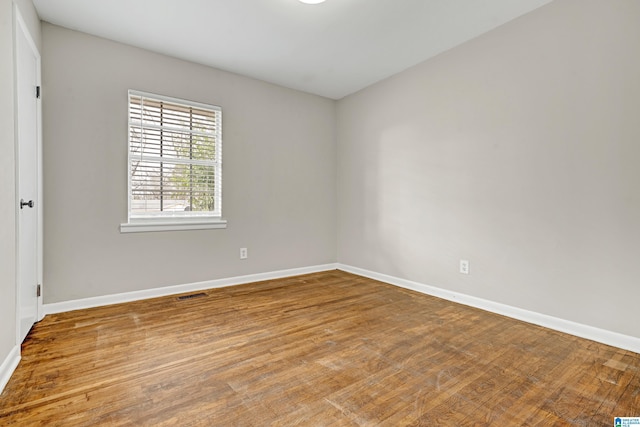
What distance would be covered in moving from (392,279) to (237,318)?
199 cm

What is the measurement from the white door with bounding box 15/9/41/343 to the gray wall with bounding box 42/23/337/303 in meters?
0.24

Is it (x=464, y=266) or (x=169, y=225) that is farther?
(x=169, y=225)

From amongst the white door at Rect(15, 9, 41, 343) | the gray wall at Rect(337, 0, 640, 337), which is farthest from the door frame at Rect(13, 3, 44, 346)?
the gray wall at Rect(337, 0, 640, 337)

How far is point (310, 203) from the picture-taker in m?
4.53

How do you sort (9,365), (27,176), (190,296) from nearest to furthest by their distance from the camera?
(9,365), (27,176), (190,296)

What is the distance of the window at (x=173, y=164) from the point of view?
3.22 metres

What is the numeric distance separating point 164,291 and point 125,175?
1.23m

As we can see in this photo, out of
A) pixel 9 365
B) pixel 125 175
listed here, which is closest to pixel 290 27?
pixel 125 175

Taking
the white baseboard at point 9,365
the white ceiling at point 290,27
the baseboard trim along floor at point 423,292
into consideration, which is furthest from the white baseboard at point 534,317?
the white baseboard at point 9,365

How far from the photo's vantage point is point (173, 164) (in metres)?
3.44

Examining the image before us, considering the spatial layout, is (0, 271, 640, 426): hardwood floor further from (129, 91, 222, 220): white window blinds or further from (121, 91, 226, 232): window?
(129, 91, 222, 220): white window blinds

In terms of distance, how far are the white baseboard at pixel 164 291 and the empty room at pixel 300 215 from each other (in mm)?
20

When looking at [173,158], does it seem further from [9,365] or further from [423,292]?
[423,292]

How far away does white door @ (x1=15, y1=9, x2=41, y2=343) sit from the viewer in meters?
2.07
